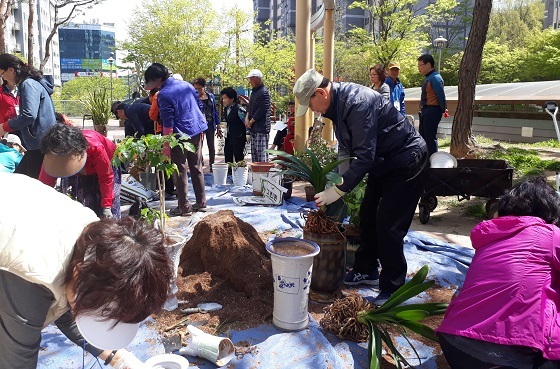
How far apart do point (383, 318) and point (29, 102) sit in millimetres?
3377

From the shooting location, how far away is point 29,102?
3932 mm

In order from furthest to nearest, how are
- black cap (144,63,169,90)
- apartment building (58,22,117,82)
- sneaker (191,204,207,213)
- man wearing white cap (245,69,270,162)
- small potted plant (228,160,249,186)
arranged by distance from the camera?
apartment building (58,22,117,82), man wearing white cap (245,69,270,162), small potted plant (228,160,249,186), sneaker (191,204,207,213), black cap (144,63,169,90)

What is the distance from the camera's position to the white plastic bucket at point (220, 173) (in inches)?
273

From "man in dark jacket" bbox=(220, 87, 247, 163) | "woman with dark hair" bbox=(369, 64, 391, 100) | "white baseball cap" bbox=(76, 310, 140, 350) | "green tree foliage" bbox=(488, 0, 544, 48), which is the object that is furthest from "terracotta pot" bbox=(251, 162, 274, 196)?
"green tree foliage" bbox=(488, 0, 544, 48)

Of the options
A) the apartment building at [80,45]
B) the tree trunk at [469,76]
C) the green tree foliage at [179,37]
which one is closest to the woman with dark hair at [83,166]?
the tree trunk at [469,76]

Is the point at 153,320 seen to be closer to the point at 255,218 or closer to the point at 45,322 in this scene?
the point at 45,322

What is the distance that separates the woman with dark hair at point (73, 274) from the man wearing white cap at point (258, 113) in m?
5.62

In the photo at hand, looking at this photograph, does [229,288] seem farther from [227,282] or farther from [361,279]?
[361,279]

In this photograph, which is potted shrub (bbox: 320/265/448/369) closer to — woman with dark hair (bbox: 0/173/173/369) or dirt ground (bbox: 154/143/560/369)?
dirt ground (bbox: 154/143/560/369)

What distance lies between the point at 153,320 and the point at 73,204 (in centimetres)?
165

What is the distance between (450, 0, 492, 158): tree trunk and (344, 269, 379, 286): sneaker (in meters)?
5.62

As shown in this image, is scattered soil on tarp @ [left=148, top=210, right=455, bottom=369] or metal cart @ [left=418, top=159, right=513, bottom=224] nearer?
scattered soil on tarp @ [left=148, top=210, right=455, bottom=369]

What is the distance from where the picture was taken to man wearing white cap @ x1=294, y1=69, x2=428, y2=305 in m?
2.83

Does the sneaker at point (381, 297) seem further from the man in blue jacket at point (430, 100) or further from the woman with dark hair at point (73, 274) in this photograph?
the man in blue jacket at point (430, 100)
